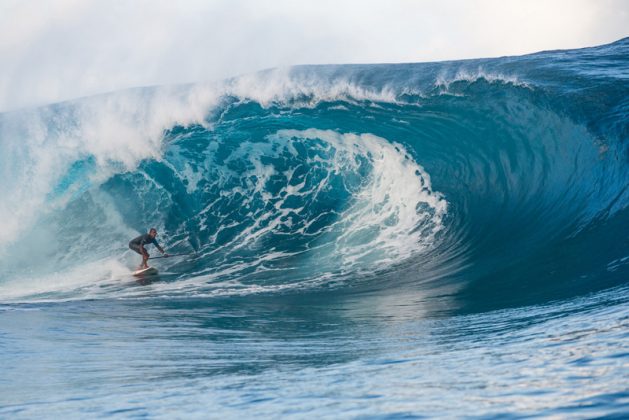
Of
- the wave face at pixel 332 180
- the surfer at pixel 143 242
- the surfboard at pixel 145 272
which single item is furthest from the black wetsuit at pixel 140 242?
the wave face at pixel 332 180

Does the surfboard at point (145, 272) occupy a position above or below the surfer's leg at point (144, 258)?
below

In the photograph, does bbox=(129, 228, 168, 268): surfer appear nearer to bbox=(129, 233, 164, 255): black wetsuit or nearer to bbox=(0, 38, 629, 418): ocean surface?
bbox=(129, 233, 164, 255): black wetsuit

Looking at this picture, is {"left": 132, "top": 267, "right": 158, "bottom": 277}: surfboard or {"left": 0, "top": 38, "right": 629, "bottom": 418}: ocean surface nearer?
{"left": 0, "top": 38, "right": 629, "bottom": 418}: ocean surface

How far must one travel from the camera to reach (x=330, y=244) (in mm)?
13172

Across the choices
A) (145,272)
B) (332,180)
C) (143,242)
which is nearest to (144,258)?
Answer: (145,272)

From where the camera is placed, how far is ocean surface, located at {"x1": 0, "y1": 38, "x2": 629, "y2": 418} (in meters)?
4.82

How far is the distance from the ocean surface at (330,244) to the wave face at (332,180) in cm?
5

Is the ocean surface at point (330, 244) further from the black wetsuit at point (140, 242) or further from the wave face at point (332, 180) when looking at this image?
the black wetsuit at point (140, 242)

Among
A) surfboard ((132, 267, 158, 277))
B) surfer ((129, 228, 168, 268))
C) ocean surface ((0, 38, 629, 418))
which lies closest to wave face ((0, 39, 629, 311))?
ocean surface ((0, 38, 629, 418))

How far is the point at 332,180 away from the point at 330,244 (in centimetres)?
196

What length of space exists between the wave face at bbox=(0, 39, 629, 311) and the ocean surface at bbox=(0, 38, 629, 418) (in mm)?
47

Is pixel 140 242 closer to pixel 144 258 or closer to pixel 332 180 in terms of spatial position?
pixel 144 258

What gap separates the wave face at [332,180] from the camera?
11.5 metres

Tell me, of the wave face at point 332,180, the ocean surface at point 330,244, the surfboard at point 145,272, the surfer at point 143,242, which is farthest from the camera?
the surfer at point 143,242
